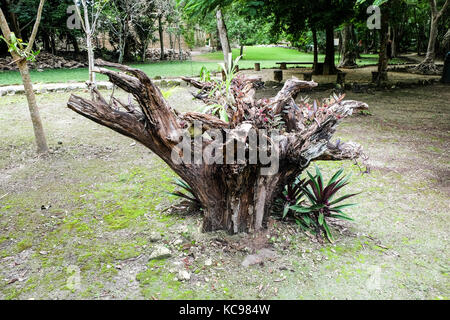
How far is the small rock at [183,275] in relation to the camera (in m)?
2.31

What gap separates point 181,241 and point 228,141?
1072 millimetres

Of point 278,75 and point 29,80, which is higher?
point 278,75

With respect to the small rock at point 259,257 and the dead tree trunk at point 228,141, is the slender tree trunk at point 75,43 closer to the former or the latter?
the dead tree trunk at point 228,141

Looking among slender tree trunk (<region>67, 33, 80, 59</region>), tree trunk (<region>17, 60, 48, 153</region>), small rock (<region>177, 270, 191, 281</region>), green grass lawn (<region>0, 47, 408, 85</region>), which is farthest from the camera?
slender tree trunk (<region>67, 33, 80, 59</region>)

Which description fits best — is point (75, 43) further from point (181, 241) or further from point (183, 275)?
point (183, 275)

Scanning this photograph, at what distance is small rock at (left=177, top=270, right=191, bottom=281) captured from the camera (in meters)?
2.31

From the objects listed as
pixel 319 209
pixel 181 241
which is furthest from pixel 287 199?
pixel 181 241

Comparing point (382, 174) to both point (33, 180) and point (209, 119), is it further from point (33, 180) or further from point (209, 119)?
point (33, 180)

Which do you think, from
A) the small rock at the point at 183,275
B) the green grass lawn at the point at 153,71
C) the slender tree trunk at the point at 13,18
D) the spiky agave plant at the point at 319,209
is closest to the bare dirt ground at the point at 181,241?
the small rock at the point at 183,275

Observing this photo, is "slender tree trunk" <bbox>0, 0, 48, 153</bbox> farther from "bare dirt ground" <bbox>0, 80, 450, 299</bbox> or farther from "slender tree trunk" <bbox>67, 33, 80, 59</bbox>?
"slender tree trunk" <bbox>67, 33, 80, 59</bbox>

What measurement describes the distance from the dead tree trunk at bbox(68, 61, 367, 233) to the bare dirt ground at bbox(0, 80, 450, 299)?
298 mm

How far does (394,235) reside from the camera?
289 centimetres

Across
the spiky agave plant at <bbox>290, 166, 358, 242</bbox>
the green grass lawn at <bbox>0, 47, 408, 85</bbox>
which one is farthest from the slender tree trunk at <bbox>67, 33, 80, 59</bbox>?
the spiky agave plant at <bbox>290, 166, 358, 242</bbox>

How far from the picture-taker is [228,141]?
2115 millimetres
